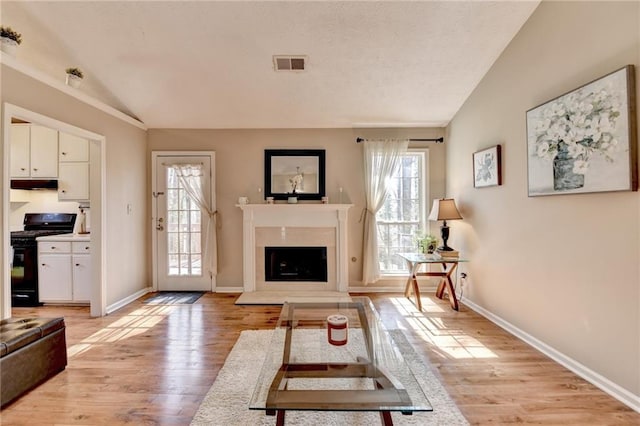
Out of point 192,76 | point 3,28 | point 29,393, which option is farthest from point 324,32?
point 29,393

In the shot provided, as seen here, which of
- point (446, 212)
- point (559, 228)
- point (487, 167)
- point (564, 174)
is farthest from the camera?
point (446, 212)

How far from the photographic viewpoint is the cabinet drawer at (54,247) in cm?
366

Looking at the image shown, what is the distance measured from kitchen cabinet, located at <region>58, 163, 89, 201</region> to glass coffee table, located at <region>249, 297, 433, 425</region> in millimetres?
3219

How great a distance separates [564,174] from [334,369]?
2.24 metres

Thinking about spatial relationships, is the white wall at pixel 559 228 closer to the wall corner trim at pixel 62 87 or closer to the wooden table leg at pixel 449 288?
the wooden table leg at pixel 449 288

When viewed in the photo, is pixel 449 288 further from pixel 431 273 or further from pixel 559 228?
pixel 559 228

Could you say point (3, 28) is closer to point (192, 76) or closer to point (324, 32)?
point (192, 76)

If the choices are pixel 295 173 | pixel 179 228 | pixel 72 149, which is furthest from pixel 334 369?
pixel 72 149

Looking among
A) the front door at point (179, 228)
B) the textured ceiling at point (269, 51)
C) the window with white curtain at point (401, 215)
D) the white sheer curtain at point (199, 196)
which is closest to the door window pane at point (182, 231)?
the front door at point (179, 228)

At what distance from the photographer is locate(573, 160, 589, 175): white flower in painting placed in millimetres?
2111

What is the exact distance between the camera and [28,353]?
202cm

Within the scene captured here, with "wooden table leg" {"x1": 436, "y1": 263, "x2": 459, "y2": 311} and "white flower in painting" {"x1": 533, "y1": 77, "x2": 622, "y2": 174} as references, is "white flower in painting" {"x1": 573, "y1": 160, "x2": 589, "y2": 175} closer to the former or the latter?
"white flower in painting" {"x1": 533, "y1": 77, "x2": 622, "y2": 174}

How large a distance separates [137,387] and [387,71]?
363cm

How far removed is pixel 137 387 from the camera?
81.6 inches
